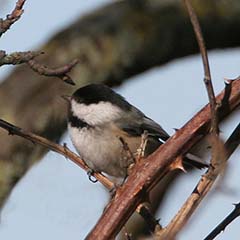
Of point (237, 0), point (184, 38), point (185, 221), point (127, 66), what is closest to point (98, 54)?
point (127, 66)

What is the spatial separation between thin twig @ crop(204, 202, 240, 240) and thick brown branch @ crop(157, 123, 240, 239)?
1.8 inches

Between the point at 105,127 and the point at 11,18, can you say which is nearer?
the point at 11,18

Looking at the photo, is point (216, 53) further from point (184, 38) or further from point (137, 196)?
point (137, 196)

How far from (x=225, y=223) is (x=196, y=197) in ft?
0.19

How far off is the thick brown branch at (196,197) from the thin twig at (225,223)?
5cm

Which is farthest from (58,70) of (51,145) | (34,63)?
(51,145)

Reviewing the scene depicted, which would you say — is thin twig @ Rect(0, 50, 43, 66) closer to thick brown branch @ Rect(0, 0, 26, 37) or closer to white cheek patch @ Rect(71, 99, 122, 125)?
thick brown branch @ Rect(0, 0, 26, 37)

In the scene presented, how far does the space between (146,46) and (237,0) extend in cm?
50

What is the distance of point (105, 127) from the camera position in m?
3.69

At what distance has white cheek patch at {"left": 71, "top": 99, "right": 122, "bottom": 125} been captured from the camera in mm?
3660

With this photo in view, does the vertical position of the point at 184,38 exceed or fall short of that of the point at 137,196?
it exceeds it

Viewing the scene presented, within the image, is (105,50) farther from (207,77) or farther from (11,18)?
(207,77)

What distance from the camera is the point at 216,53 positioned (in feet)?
15.1

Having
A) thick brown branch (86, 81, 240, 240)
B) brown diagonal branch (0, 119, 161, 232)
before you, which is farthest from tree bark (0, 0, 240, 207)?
thick brown branch (86, 81, 240, 240)
